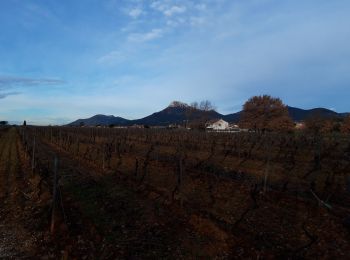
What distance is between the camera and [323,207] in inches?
394

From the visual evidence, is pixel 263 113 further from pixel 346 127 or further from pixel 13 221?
pixel 13 221

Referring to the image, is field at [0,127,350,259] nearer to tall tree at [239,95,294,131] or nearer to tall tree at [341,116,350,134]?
tall tree at [341,116,350,134]

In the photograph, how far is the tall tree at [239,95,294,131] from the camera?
78.7m

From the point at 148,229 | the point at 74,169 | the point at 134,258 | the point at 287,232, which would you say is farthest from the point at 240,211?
the point at 74,169

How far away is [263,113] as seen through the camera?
8056 centimetres

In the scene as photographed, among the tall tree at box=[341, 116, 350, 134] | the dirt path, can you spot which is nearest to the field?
the dirt path

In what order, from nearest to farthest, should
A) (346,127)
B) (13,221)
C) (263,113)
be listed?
(13,221)
(346,127)
(263,113)

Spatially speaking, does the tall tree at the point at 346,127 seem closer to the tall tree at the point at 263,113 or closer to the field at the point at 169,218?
the tall tree at the point at 263,113

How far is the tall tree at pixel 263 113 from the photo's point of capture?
78.7 meters

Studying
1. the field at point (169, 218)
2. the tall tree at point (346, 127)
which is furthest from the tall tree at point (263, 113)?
the field at point (169, 218)

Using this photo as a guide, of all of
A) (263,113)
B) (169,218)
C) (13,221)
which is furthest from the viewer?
(263,113)

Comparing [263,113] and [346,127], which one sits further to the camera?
[263,113]

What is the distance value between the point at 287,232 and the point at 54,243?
5954mm

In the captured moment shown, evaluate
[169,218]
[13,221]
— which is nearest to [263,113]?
[169,218]
